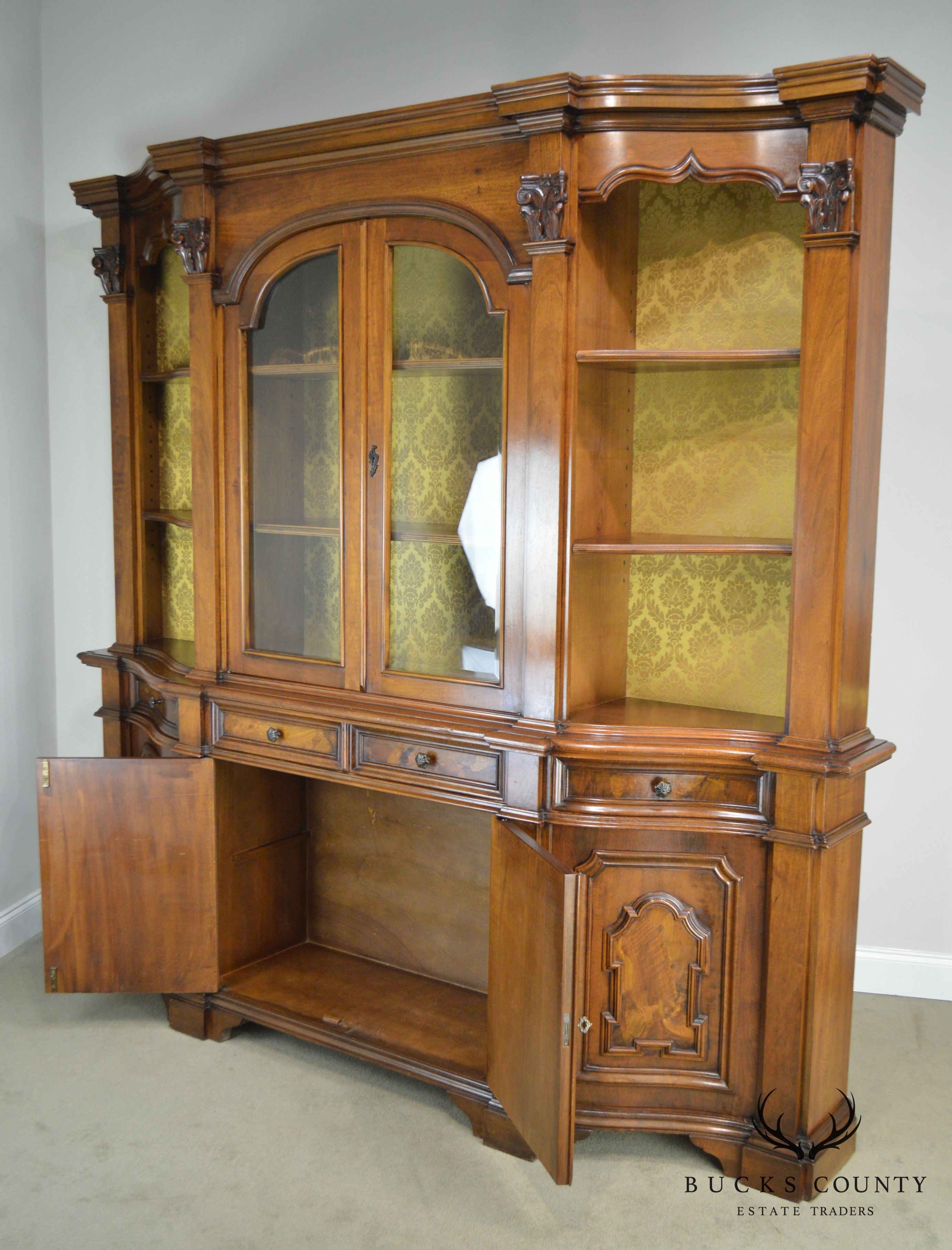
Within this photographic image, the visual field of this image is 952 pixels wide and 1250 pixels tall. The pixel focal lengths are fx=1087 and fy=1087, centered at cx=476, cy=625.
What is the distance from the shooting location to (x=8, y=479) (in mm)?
3584

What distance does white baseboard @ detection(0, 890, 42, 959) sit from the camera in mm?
3557

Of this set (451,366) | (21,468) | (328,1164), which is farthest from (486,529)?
(21,468)

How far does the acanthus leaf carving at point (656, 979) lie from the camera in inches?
94.9

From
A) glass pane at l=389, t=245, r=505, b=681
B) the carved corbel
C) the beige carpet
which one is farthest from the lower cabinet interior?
the carved corbel

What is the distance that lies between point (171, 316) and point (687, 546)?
182 cm

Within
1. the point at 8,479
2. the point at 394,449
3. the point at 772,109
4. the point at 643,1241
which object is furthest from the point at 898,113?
the point at 8,479

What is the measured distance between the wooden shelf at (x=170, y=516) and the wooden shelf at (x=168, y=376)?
1.26 ft

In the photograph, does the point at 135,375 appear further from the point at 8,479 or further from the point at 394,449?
the point at 394,449

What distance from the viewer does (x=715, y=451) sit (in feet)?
8.56

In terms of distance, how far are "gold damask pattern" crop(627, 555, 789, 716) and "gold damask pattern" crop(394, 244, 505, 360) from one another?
0.68m

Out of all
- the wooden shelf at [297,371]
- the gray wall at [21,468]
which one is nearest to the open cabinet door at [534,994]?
the wooden shelf at [297,371]

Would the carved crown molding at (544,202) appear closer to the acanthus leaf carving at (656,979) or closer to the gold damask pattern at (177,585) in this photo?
the acanthus leaf carving at (656,979)

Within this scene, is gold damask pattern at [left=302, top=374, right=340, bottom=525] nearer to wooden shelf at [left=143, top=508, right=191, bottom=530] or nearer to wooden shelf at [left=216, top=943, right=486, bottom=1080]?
wooden shelf at [left=143, top=508, right=191, bottom=530]

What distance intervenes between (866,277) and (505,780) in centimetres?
129
